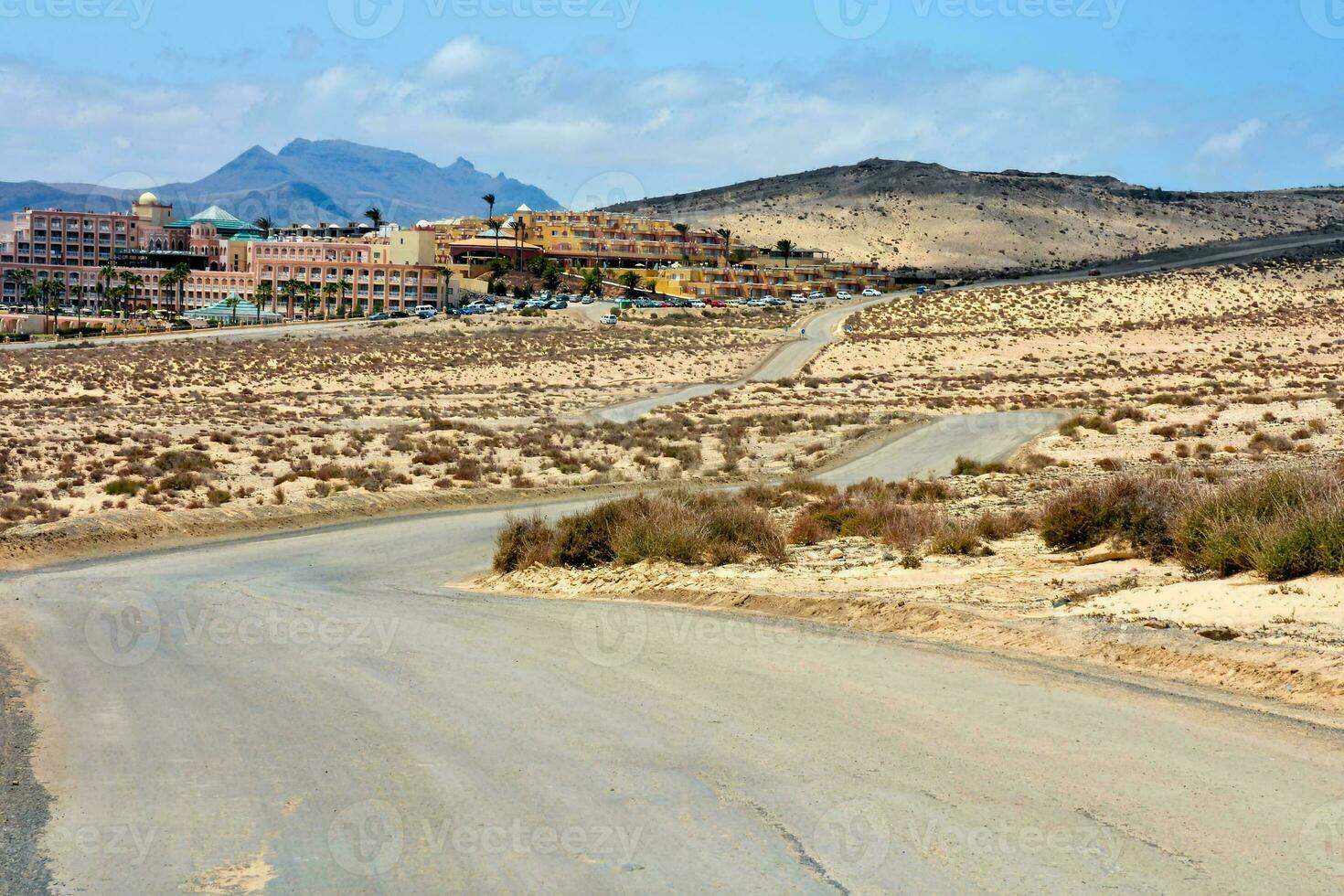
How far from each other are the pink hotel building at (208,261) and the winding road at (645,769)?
140315mm

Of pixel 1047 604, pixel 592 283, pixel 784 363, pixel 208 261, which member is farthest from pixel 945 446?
pixel 208 261

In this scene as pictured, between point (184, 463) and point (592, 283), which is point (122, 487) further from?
point (592, 283)

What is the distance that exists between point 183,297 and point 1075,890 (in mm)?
172713

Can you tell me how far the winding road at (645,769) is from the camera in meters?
7.43

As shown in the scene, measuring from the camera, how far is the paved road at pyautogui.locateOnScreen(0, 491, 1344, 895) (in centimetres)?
743

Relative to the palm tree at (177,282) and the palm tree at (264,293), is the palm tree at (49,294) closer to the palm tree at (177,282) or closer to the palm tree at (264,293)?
the palm tree at (177,282)

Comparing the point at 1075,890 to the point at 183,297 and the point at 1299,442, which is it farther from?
the point at 183,297

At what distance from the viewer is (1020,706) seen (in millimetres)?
10625

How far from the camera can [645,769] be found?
9.23 m

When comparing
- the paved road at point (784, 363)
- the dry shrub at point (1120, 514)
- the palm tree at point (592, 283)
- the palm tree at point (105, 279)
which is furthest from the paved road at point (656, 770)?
the palm tree at point (105, 279)

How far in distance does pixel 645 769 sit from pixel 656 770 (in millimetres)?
78

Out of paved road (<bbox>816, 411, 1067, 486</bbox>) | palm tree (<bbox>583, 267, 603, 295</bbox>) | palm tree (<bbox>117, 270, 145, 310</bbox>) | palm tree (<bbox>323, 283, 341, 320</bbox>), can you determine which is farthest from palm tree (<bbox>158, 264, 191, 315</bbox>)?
paved road (<bbox>816, 411, 1067, 486</bbox>)

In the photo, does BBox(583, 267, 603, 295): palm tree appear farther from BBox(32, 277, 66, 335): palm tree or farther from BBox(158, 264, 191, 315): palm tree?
BBox(32, 277, 66, 335): palm tree

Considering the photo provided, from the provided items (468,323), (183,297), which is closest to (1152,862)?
(468,323)
